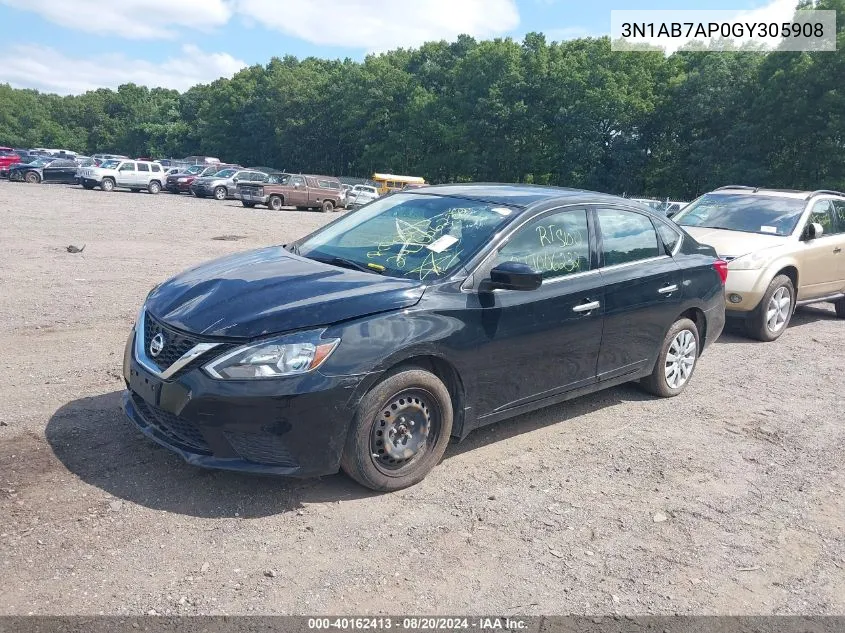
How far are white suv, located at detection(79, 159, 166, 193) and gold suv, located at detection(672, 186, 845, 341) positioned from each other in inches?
1434

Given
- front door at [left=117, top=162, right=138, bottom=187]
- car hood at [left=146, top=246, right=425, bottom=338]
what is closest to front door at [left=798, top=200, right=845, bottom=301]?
car hood at [left=146, top=246, right=425, bottom=338]

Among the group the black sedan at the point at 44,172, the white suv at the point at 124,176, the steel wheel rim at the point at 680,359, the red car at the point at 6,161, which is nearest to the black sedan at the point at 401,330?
the steel wheel rim at the point at 680,359

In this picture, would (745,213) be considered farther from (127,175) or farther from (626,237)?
(127,175)

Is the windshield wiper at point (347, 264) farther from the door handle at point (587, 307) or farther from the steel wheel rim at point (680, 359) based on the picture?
the steel wheel rim at point (680, 359)

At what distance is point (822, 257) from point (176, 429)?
872 cm

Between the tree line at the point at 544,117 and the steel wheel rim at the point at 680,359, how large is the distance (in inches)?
1630

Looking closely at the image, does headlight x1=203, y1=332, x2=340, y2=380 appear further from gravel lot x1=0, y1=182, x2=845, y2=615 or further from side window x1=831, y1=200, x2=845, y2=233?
side window x1=831, y1=200, x2=845, y2=233

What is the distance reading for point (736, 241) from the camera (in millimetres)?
9070

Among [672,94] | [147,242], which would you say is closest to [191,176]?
[147,242]

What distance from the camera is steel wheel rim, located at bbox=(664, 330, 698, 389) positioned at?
629cm

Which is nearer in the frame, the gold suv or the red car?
the gold suv

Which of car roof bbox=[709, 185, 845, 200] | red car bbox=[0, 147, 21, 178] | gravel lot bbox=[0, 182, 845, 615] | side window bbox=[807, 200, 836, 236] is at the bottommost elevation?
gravel lot bbox=[0, 182, 845, 615]

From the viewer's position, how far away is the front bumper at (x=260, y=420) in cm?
377

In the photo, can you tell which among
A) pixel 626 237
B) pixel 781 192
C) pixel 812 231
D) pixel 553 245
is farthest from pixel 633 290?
pixel 781 192
